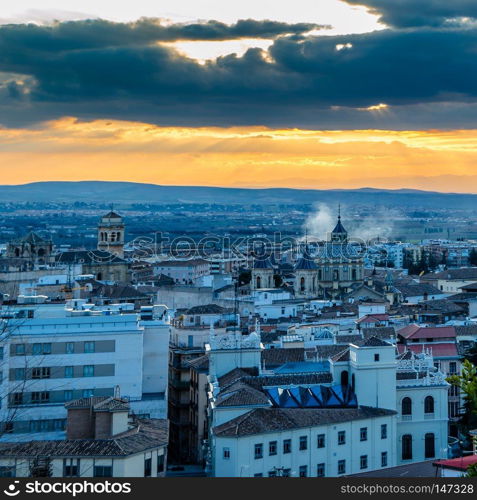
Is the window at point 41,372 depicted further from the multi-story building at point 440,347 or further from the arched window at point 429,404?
the multi-story building at point 440,347

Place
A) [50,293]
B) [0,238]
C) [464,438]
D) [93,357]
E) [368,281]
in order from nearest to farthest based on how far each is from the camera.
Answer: [93,357] → [464,438] → [50,293] → [368,281] → [0,238]

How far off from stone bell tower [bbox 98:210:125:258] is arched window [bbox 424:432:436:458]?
61444mm

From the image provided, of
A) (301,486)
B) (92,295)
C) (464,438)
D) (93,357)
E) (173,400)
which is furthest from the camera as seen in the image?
(92,295)

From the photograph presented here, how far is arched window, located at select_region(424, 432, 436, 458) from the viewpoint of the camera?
96.5 ft

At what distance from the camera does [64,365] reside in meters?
28.6

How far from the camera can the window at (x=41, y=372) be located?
28.2 m

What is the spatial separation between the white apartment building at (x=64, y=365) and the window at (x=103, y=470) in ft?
18.2

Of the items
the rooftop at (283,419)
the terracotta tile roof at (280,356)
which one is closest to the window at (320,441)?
the rooftop at (283,419)

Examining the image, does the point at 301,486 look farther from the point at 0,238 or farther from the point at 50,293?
the point at 0,238

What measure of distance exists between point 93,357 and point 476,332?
786 inches

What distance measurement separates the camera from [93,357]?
29.0 m

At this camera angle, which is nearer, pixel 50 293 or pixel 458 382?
pixel 458 382

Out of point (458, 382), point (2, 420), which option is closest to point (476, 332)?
point (2, 420)

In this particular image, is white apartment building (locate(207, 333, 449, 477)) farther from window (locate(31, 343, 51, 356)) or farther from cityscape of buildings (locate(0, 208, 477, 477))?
window (locate(31, 343, 51, 356))
